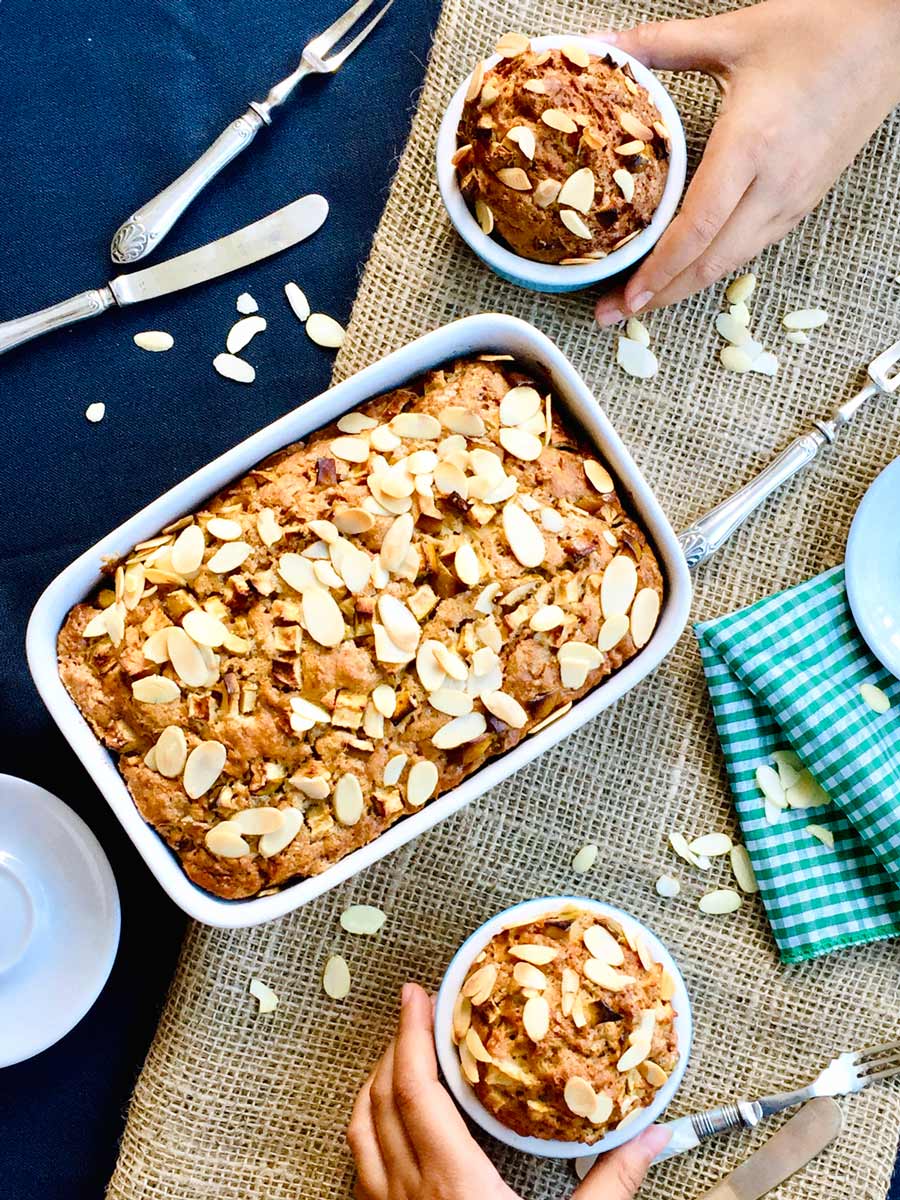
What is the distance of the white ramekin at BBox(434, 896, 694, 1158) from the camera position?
4.74ft

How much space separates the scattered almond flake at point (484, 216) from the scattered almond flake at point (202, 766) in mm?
722

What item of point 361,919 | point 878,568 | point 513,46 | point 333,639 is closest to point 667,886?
point 361,919

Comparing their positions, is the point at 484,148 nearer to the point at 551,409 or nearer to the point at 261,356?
the point at 551,409

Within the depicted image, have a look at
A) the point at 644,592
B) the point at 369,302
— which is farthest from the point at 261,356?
the point at 644,592

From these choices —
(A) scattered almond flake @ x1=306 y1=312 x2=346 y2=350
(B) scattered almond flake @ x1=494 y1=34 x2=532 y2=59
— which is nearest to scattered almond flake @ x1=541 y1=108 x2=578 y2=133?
(B) scattered almond flake @ x1=494 y1=34 x2=532 y2=59

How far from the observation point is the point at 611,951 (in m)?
1.44

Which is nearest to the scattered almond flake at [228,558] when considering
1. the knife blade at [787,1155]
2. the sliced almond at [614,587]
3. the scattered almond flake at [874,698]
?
the sliced almond at [614,587]

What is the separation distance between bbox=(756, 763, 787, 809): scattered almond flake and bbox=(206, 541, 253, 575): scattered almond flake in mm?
789

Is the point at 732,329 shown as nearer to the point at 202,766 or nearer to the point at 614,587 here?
the point at 614,587

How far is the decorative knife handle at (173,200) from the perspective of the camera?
5.41 feet

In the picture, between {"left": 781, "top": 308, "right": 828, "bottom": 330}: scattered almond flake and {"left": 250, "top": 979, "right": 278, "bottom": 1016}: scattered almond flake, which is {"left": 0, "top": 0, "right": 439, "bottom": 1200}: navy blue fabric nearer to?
{"left": 250, "top": 979, "right": 278, "bottom": 1016}: scattered almond flake

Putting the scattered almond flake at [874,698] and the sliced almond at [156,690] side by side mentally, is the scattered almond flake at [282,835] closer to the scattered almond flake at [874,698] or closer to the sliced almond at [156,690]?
the sliced almond at [156,690]

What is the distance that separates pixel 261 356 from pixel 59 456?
330mm

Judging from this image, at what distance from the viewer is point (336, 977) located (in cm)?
161
